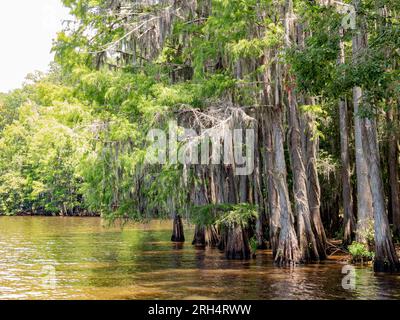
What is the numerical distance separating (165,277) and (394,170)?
9.20 meters

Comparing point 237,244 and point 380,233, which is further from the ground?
point 380,233

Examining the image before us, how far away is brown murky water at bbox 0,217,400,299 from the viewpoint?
1223 centimetres

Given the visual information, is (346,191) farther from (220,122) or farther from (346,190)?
(220,122)

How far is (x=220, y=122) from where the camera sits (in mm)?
15930

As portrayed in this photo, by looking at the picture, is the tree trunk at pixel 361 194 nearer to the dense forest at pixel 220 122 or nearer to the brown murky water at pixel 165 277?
the dense forest at pixel 220 122

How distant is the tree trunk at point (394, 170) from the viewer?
19.2 m

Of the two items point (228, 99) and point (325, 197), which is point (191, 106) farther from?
point (325, 197)

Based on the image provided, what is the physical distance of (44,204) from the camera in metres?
54.6

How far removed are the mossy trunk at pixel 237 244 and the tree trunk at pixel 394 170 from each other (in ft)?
16.1

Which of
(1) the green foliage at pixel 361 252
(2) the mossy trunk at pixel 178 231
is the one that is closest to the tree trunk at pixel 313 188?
(1) the green foliage at pixel 361 252

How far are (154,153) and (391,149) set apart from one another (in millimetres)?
8281

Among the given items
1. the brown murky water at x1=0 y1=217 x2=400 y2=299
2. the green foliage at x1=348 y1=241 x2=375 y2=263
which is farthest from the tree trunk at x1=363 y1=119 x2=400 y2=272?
the green foliage at x1=348 y1=241 x2=375 y2=263

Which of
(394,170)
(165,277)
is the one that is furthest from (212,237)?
(165,277)

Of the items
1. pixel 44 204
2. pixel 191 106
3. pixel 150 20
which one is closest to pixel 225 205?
pixel 191 106
